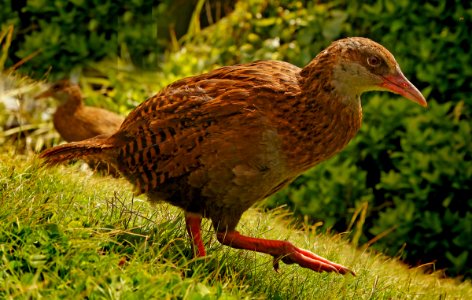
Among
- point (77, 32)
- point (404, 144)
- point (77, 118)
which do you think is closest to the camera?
point (404, 144)

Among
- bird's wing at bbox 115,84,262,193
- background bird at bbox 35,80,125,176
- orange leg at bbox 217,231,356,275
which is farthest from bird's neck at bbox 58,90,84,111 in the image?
orange leg at bbox 217,231,356,275

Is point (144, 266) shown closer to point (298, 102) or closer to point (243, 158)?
point (243, 158)

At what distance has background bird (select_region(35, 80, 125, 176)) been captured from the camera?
18.5 ft

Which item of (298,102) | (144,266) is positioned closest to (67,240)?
(144,266)

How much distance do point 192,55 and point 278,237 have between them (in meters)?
2.78

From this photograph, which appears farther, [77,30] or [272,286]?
[77,30]

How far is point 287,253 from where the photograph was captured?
337cm

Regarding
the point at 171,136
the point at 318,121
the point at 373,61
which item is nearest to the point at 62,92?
the point at 171,136

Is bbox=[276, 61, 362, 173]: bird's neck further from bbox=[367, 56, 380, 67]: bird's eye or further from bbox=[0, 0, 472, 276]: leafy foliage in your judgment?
bbox=[0, 0, 472, 276]: leafy foliage

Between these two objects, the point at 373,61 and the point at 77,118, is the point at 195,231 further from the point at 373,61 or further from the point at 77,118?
the point at 77,118

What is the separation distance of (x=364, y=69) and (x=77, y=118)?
2899 mm

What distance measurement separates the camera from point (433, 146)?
5.53 m

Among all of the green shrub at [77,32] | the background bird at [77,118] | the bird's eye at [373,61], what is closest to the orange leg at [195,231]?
the bird's eye at [373,61]

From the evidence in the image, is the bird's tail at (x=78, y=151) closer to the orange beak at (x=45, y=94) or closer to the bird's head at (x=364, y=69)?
the bird's head at (x=364, y=69)
